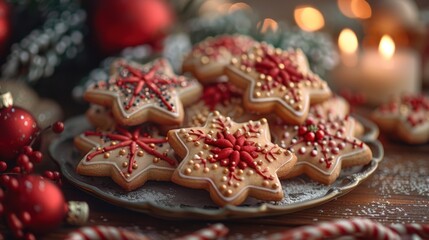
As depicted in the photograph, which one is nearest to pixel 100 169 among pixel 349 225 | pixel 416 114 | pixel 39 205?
pixel 39 205

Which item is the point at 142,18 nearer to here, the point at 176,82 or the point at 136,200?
the point at 176,82

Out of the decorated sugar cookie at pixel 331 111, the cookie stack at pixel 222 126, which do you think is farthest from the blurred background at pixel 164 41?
the cookie stack at pixel 222 126

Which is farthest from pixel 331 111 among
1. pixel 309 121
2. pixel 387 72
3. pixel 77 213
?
pixel 77 213

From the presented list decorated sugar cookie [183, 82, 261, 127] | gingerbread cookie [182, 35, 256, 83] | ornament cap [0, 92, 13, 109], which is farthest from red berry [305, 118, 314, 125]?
ornament cap [0, 92, 13, 109]

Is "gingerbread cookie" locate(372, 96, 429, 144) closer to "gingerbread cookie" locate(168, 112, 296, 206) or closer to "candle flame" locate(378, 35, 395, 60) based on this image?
"candle flame" locate(378, 35, 395, 60)

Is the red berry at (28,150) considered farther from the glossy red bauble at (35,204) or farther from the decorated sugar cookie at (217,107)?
the decorated sugar cookie at (217,107)

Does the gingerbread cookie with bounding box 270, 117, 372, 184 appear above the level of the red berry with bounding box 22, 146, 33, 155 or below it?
above
